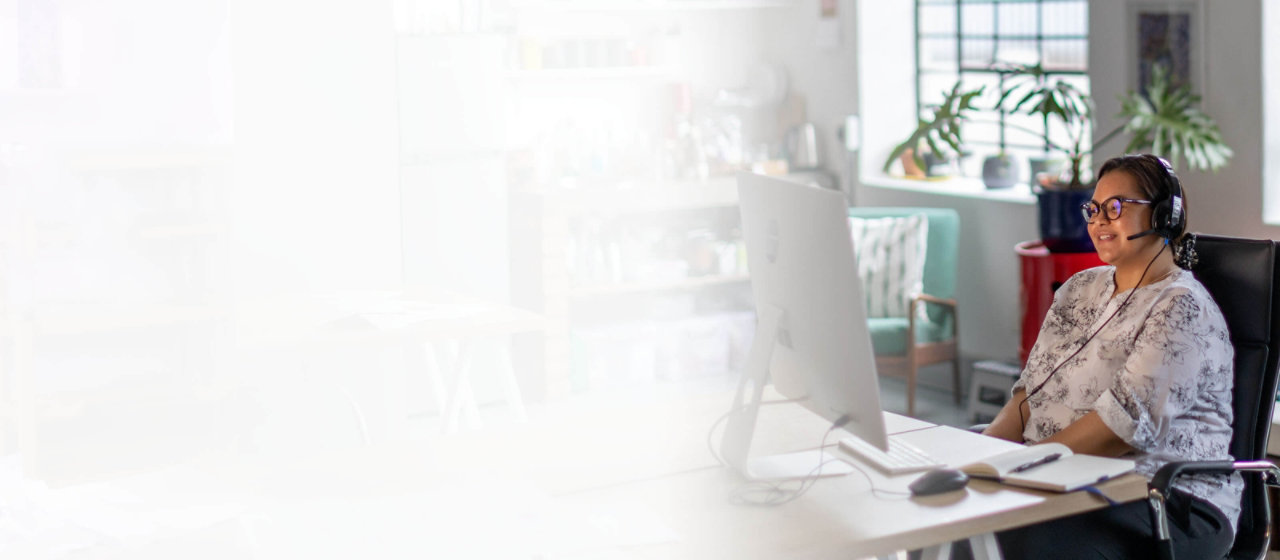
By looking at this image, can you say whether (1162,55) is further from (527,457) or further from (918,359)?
(527,457)

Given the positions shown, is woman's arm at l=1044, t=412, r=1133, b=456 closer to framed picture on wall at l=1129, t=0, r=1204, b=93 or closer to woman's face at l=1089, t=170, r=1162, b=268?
woman's face at l=1089, t=170, r=1162, b=268

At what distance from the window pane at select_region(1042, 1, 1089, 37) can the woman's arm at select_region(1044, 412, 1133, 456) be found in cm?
277

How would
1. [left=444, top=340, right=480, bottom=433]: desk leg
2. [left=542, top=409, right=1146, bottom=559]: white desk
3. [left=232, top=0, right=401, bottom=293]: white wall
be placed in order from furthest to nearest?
[left=444, top=340, right=480, bottom=433]: desk leg, [left=232, top=0, right=401, bottom=293]: white wall, [left=542, top=409, right=1146, bottom=559]: white desk

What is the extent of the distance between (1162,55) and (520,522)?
9.33ft

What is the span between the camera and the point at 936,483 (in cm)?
168

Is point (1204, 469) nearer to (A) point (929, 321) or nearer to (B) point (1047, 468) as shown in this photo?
(B) point (1047, 468)

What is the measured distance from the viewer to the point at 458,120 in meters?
4.03

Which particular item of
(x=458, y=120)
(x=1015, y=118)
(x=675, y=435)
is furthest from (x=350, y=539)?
(x=1015, y=118)

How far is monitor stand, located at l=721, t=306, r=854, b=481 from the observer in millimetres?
1777

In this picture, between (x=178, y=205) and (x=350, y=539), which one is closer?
(x=350, y=539)

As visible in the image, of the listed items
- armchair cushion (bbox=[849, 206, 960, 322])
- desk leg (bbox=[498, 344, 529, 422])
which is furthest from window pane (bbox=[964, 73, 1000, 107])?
desk leg (bbox=[498, 344, 529, 422])

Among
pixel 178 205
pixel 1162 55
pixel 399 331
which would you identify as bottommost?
pixel 399 331

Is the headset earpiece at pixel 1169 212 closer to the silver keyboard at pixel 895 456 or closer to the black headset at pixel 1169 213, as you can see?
the black headset at pixel 1169 213

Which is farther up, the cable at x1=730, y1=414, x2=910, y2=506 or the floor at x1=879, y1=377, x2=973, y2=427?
the cable at x1=730, y1=414, x2=910, y2=506
